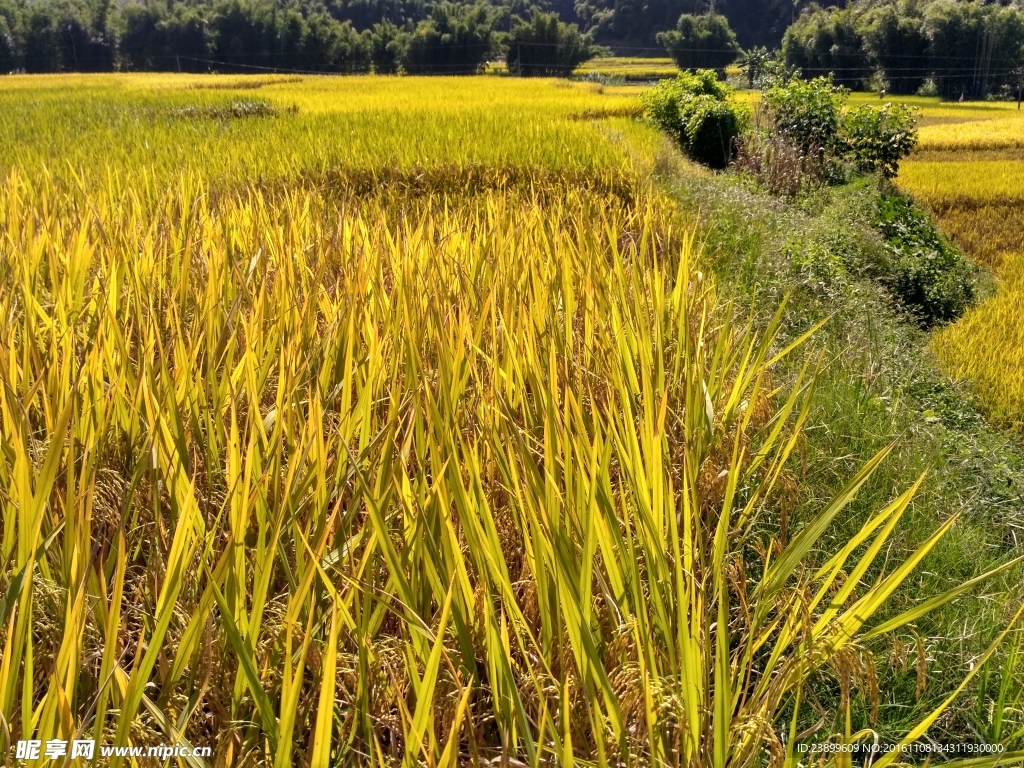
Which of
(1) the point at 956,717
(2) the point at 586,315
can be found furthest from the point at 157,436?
(1) the point at 956,717

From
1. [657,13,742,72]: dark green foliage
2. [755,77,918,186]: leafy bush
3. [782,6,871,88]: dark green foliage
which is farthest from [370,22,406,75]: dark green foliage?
[755,77,918,186]: leafy bush

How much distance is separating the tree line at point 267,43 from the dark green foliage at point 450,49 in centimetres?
7

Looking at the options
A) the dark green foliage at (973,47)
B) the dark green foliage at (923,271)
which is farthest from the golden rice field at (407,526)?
the dark green foliage at (973,47)

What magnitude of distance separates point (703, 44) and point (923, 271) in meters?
64.2

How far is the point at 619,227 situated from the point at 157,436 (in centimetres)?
269

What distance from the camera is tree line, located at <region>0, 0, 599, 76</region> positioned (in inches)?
1941

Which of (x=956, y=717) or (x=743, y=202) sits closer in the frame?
(x=956, y=717)

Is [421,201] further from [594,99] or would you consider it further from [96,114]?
[594,99]

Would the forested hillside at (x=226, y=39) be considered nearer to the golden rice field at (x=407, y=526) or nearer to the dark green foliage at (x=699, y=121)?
the dark green foliage at (x=699, y=121)

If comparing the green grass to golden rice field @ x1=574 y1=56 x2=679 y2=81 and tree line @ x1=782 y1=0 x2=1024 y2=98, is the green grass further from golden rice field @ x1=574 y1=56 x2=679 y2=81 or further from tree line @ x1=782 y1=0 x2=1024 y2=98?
golden rice field @ x1=574 y1=56 x2=679 y2=81

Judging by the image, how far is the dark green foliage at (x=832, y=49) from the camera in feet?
153

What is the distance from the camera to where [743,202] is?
4883 mm

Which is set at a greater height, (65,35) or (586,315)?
(65,35)

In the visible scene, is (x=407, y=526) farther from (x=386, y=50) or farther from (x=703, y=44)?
(x=703, y=44)
